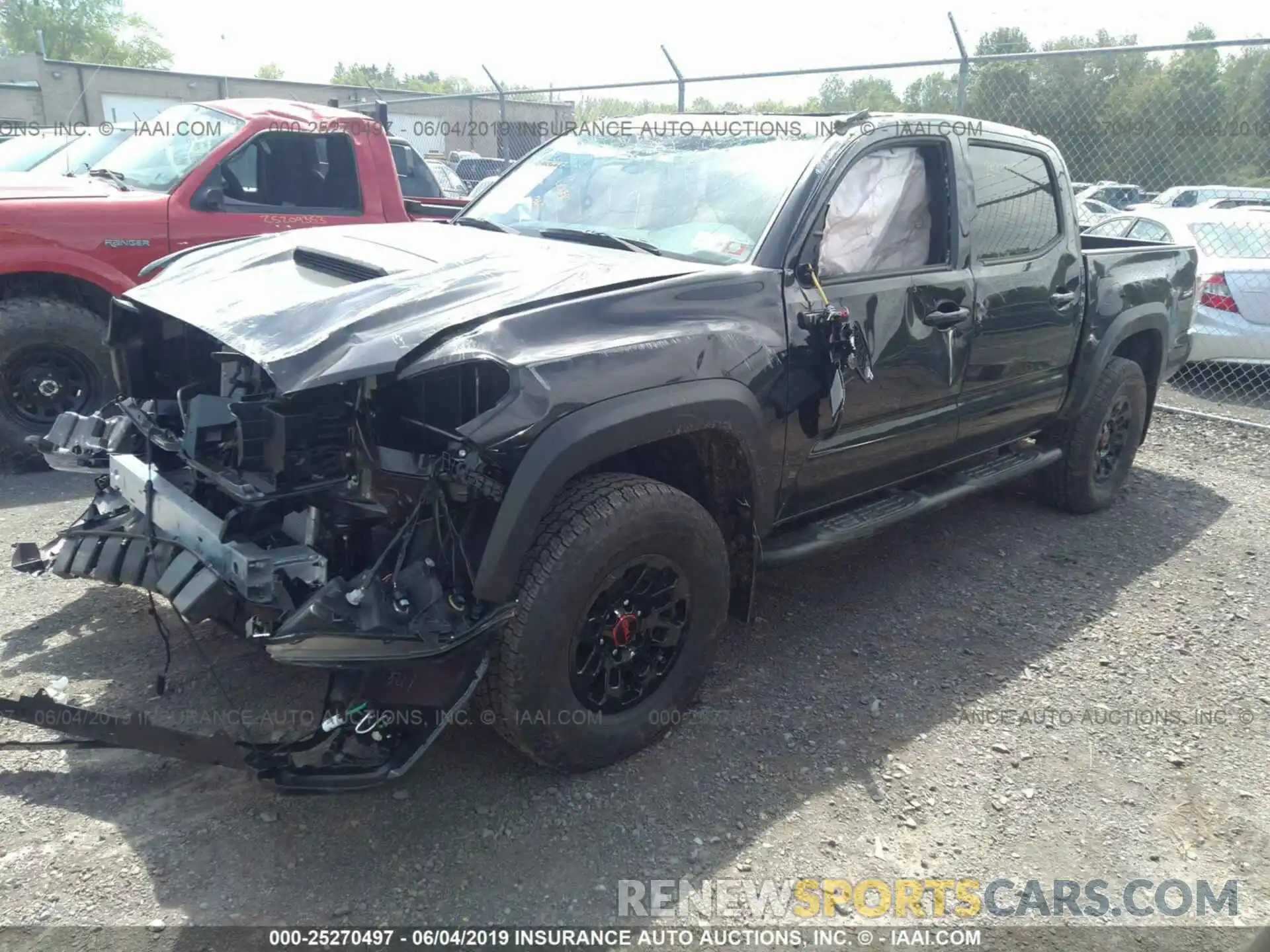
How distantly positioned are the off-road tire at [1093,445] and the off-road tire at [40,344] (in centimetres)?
515

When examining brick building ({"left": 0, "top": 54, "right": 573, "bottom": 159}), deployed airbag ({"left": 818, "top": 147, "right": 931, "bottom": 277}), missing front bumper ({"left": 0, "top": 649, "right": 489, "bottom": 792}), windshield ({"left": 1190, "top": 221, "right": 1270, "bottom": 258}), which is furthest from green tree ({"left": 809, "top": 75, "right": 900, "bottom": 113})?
brick building ({"left": 0, "top": 54, "right": 573, "bottom": 159})

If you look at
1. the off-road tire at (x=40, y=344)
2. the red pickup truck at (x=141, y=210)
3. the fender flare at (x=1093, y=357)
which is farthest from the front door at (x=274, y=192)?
the fender flare at (x=1093, y=357)

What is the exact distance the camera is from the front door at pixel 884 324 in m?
3.46

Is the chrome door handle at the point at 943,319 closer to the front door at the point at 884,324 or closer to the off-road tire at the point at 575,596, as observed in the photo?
the front door at the point at 884,324

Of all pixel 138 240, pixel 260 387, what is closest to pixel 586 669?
pixel 260 387

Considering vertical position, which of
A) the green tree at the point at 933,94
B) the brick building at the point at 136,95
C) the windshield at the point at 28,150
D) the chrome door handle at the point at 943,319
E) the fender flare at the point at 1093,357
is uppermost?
the brick building at the point at 136,95

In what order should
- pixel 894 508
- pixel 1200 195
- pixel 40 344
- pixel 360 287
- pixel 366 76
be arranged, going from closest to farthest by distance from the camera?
pixel 360 287
pixel 894 508
pixel 40 344
pixel 1200 195
pixel 366 76

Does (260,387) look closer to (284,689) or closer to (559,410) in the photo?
(559,410)

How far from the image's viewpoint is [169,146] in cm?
628

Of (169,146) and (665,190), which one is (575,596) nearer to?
(665,190)

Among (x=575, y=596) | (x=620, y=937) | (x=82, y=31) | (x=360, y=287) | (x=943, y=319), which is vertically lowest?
(x=620, y=937)

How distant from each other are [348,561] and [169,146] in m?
4.65

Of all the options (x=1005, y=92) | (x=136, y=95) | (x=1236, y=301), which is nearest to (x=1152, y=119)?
(x=1005, y=92)

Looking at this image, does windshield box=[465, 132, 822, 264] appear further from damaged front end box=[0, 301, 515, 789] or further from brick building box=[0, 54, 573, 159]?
brick building box=[0, 54, 573, 159]
